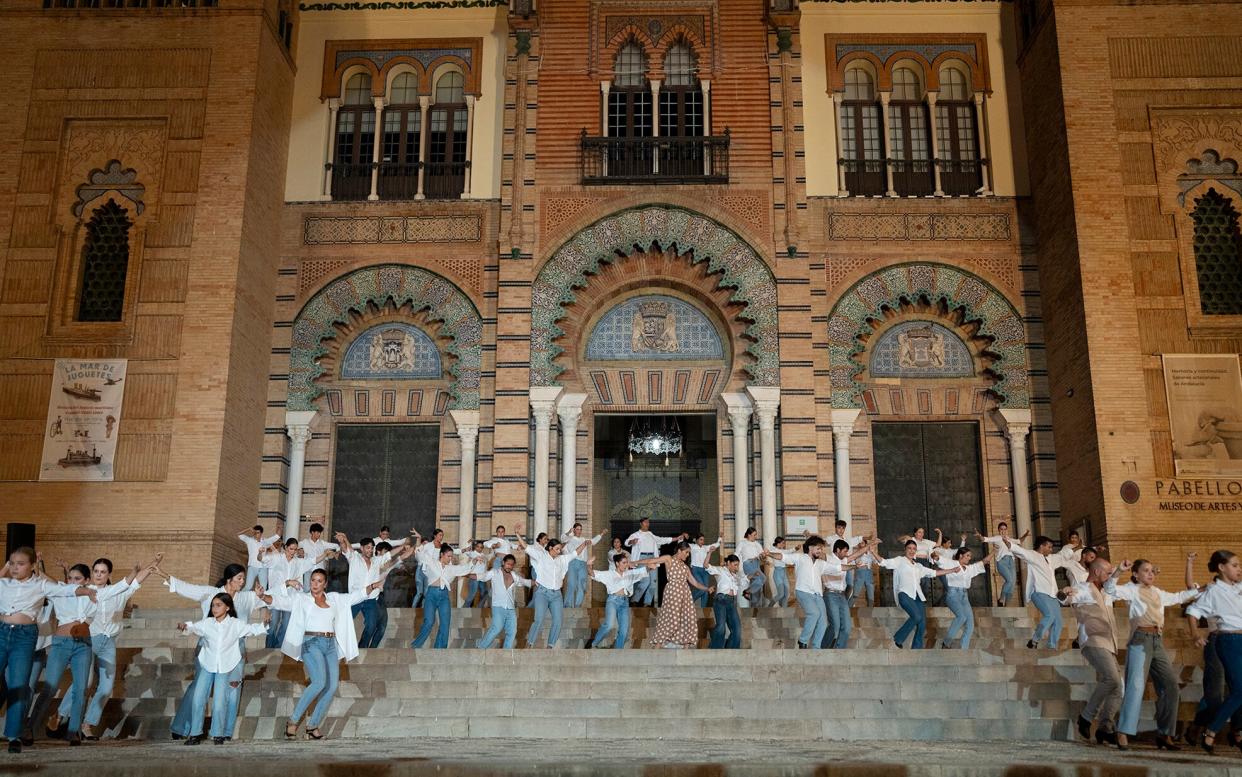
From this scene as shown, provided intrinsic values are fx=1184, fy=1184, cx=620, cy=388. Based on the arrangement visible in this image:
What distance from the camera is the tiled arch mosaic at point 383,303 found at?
16.4m

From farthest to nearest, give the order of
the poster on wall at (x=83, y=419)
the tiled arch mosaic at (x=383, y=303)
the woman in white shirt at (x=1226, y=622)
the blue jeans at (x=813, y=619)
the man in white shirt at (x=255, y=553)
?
the tiled arch mosaic at (x=383, y=303), the poster on wall at (x=83, y=419), the man in white shirt at (x=255, y=553), the blue jeans at (x=813, y=619), the woman in white shirt at (x=1226, y=622)

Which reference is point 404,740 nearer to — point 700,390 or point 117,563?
point 117,563

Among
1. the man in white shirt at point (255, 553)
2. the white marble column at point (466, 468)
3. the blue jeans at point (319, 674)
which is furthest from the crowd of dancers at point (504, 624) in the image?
the white marble column at point (466, 468)

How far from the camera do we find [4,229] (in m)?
15.5

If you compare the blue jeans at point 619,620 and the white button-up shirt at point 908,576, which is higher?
the white button-up shirt at point 908,576

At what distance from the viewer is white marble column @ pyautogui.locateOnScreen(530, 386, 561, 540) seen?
15867mm

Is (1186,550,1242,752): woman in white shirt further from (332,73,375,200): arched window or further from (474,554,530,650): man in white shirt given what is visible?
(332,73,375,200): arched window

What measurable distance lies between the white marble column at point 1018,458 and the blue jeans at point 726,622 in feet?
18.3

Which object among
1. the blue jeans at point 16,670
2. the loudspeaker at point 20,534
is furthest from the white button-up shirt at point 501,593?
the loudspeaker at point 20,534

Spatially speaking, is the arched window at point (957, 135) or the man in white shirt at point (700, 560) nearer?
the man in white shirt at point (700, 560)

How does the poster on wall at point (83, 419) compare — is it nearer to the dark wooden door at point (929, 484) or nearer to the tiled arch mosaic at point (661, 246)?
the tiled arch mosaic at point (661, 246)

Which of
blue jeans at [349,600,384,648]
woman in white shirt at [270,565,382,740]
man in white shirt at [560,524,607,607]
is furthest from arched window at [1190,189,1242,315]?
woman in white shirt at [270,565,382,740]

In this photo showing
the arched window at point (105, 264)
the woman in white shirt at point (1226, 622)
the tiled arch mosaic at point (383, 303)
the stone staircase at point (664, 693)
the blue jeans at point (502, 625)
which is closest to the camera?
the woman in white shirt at point (1226, 622)

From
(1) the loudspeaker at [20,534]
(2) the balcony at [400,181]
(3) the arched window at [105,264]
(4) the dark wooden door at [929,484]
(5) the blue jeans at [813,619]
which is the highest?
(2) the balcony at [400,181]
